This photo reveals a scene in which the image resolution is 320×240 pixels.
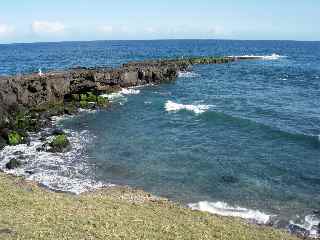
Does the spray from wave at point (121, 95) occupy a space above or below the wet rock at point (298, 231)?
above

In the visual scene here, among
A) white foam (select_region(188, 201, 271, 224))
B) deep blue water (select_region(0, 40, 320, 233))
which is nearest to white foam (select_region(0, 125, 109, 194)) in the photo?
deep blue water (select_region(0, 40, 320, 233))

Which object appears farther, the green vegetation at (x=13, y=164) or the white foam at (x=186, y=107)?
the white foam at (x=186, y=107)

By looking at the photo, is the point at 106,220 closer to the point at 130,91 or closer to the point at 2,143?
the point at 2,143

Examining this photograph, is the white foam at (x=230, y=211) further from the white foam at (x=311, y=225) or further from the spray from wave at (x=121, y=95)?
the spray from wave at (x=121, y=95)

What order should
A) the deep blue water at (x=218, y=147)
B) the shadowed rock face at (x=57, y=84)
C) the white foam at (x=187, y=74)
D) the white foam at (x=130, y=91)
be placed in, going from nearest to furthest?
the deep blue water at (x=218, y=147), the shadowed rock face at (x=57, y=84), the white foam at (x=130, y=91), the white foam at (x=187, y=74)

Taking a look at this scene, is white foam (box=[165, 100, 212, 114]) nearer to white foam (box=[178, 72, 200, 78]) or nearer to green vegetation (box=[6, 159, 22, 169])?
green vegetation (box=[6, 159, 22, 169])

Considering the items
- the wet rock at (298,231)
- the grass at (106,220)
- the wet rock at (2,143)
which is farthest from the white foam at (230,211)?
the wet rock at (2,143)

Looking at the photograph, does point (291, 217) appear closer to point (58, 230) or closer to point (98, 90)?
point (58, 230)

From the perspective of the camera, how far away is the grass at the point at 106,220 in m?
22.2

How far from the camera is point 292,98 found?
66.4 m

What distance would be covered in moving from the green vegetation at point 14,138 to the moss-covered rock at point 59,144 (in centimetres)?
356

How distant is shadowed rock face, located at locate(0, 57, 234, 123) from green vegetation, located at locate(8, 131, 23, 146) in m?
4.96

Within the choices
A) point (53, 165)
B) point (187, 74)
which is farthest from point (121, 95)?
point (53, 165)

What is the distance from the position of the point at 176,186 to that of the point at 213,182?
2.73m
